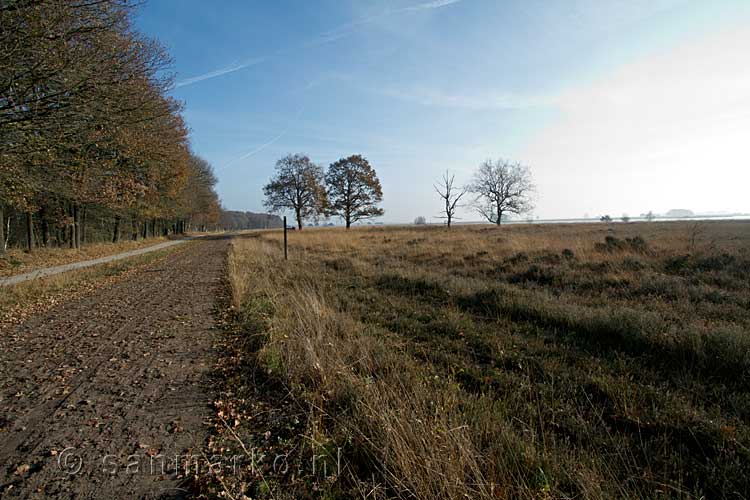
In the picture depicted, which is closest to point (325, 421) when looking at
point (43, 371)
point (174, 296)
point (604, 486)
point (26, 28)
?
point (604, 486)

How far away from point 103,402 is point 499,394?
4.63 m

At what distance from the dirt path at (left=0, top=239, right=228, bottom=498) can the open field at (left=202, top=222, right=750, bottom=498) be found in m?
0.44

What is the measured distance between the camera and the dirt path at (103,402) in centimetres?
225

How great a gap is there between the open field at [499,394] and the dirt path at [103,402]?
0.44 metres

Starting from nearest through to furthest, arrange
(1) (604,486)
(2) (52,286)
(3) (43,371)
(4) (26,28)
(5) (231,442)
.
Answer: (1) (604,486) < (5) (231,442) < (3) (43,371) < (4) (26,28) < (2) (52,286)

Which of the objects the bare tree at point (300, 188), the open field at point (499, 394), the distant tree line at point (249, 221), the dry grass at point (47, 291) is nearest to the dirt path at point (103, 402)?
the open field at point (499, 394)

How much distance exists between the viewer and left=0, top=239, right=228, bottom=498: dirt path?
2250 millimetres

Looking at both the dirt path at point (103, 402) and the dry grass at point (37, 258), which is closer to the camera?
the dirt path at point (103, 402)

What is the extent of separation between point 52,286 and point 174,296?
4390 millimetres

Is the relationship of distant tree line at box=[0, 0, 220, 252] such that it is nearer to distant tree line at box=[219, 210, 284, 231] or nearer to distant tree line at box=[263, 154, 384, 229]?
distant tree line at box=[263, 154, 384, 229]

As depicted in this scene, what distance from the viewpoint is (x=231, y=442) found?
8.79 ft

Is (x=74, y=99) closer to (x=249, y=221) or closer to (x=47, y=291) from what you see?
(x=47, y=291)

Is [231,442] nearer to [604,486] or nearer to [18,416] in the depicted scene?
[18,416]

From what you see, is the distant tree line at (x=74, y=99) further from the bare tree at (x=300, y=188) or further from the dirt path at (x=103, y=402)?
the bare tree at (x=300, y=188)
